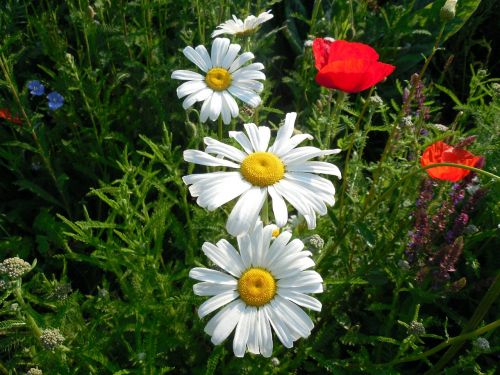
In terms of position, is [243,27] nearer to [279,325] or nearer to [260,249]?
[260,249]

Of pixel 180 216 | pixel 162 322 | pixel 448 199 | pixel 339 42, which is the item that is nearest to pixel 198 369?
pixel 162 322

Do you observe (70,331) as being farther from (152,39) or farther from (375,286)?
(152,39)

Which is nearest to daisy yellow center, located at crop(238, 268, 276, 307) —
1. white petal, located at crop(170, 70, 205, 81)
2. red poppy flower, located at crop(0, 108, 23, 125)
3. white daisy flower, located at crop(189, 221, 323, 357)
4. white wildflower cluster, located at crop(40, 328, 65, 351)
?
white daisy flower, located at crop(189, 221, 323, 357)

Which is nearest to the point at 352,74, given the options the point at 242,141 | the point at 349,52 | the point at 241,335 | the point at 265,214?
the point at 349,52

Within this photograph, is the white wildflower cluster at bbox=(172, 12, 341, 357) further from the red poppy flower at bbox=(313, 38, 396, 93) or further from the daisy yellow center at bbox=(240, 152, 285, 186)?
the red poppy flower at bbox=(313, 38, 396, 93)

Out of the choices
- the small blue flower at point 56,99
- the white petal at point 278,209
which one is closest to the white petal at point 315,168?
the white petal at point 278,209
